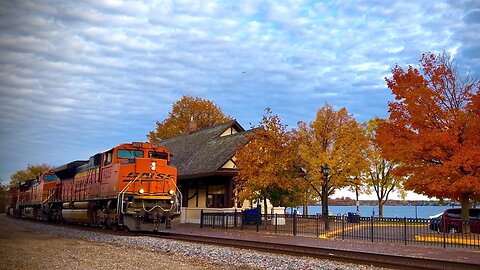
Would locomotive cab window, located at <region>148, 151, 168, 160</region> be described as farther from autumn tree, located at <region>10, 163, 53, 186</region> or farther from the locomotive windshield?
autumn tree, located at <region>10, 163, 53, 186</region>

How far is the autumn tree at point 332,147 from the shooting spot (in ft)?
142

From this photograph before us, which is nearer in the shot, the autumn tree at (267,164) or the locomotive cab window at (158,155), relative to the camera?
the locomotive cab window at (158,155)

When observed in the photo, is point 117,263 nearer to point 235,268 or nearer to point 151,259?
point 151,259

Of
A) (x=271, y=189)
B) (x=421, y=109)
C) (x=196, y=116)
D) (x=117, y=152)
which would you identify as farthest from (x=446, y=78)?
(x=196, y=116)

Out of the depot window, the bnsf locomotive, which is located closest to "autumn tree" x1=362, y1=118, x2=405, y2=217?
the depot window

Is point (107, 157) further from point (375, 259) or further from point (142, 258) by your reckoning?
point (375, 259)

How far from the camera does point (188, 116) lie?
7106 centimetres

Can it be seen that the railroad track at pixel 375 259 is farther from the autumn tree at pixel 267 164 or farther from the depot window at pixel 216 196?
the depot window at pixel 216 196

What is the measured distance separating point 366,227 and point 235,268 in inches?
502

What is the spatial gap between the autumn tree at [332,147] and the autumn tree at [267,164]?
37.9 ft

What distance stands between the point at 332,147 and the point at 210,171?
16.3 meters

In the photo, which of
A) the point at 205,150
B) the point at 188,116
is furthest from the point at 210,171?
the point at 188,116

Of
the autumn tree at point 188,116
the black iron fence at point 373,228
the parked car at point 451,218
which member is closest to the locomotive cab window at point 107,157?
the black iron fence at point 373,228

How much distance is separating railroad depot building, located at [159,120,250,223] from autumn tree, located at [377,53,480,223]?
11670mm
